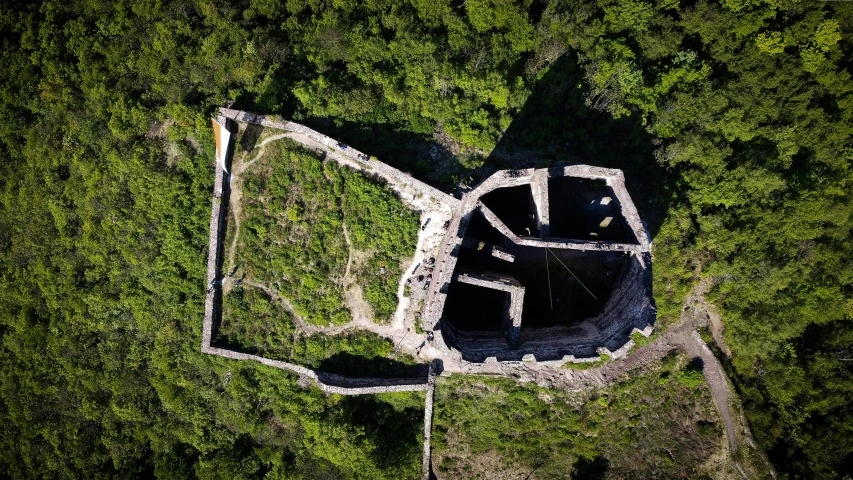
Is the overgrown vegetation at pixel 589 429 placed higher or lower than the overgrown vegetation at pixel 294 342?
lower

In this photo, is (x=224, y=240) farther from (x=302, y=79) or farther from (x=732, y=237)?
(x=732, y=237)

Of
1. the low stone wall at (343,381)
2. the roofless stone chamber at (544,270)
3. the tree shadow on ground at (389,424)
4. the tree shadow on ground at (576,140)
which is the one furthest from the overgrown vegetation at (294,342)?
the tree shadow on ground at (576,140)

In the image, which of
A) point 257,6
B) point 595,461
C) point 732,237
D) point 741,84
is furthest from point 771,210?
point 257,6

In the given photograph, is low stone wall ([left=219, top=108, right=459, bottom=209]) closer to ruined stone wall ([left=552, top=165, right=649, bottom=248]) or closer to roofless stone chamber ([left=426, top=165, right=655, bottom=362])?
roofless stone chamber ([left=426, top=165, right=655, bottom=362])

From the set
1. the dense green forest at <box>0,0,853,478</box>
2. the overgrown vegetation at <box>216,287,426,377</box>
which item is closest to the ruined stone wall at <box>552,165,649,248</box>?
the dense green forest at <box>0,0,853,478</box>

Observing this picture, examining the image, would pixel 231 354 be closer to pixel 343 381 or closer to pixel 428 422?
pixel 343 381

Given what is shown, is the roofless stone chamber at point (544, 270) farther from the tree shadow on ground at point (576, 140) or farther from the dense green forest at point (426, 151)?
the dense green forest at point (426, 151)
